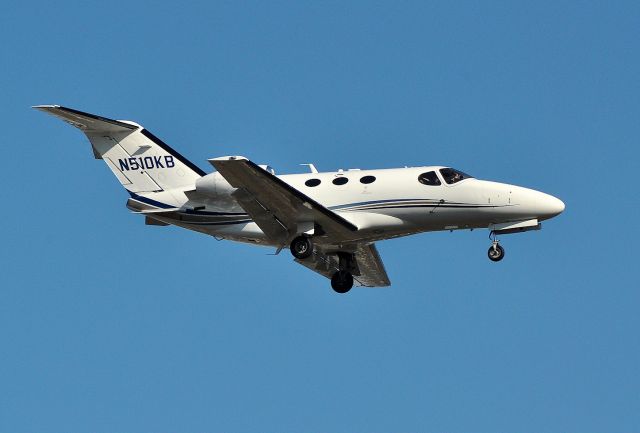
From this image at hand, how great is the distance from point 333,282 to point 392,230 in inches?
144

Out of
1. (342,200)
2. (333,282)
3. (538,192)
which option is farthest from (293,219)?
(538,192)

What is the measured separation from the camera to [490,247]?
3030 centimetres

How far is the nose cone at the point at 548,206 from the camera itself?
99.0ft

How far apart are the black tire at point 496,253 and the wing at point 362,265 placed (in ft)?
13.3

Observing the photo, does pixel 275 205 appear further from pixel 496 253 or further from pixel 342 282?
pixel 496 253

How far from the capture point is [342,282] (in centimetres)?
3328

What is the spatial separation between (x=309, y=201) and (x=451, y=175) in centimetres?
408

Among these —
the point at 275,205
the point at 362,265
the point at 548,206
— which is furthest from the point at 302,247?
the point at 548,206

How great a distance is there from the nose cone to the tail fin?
31.9 feet

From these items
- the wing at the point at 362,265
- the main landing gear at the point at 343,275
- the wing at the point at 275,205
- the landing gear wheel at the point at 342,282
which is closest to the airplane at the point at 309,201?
the wing at the point at 275,205

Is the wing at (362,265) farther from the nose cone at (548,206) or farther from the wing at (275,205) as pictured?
the nose cone at (548,206)

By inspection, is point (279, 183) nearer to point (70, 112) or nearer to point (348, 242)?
point (348, 242)

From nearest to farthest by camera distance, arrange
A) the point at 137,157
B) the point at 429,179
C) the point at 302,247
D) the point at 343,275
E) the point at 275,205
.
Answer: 1. the point at 275,205
2. the point at 302,247
3. the point at 429,179
4. the point at 137,157
5. the point at 343,275

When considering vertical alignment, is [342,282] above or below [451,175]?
below
